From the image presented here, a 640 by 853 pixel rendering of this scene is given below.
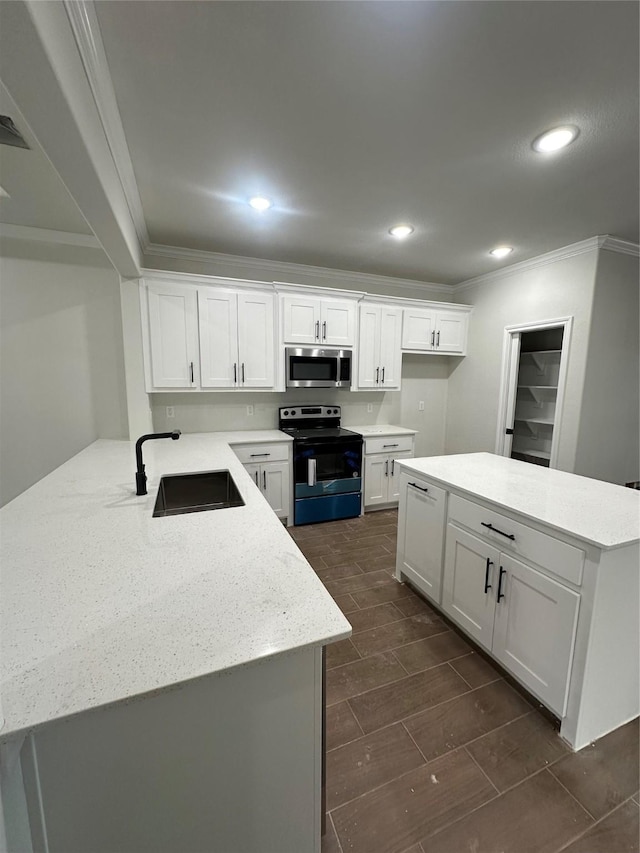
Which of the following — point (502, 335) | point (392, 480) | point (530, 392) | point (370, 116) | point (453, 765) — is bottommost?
point (453, 765)

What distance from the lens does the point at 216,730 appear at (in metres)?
0.77

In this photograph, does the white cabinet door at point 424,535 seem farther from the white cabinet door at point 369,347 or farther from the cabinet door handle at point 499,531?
the white cabinet door at point 369,347

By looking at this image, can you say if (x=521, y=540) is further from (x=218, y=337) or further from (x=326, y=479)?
(x=218, y=337)

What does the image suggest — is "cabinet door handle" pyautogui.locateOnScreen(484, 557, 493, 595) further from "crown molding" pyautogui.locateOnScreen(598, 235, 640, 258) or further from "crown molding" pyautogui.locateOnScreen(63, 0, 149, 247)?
"crown molding" pyautogui.locateOnScreen(598, 235, 640, 258)

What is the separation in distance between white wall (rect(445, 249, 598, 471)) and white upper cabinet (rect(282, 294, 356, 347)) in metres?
1.65

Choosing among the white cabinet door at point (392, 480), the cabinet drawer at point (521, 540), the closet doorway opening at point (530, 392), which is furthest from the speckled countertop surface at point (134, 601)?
the closet doorway opening at point (530, 392)

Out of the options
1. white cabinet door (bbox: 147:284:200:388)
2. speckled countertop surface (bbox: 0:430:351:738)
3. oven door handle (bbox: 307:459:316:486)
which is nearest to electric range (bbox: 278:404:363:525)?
oven door handle (bbox: 307:459:316:486)

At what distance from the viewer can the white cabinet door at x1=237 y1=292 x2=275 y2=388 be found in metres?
3.30

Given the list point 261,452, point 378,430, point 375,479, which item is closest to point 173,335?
point 261,452

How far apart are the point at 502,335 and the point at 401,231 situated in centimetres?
177

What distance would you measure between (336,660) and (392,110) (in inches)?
108

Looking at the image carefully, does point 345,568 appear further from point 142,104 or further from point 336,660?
point 142,104

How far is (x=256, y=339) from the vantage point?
3363 mm

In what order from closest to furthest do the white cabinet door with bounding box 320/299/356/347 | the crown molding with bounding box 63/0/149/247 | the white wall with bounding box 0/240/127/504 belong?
→ the crown molding with bounding box 63/0/149/247 → the white wall with bounding box 0/240/127/504 → the white cabinet door with bounding box 320/299/356/347
